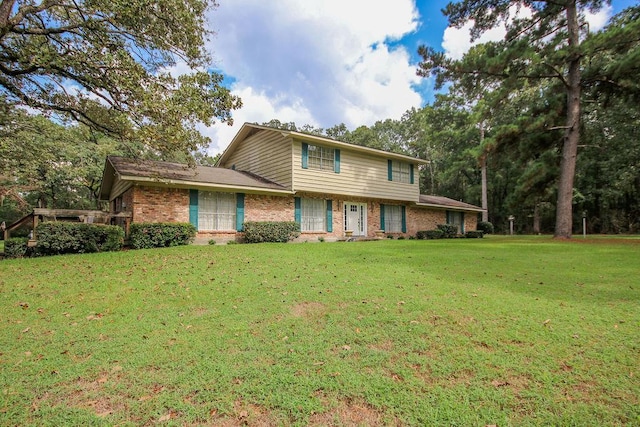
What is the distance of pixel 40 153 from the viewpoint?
17.8m

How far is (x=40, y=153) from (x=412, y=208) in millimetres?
22549

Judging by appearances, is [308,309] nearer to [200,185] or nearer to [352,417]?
[352,417]

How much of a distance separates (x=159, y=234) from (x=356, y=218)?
33.3 feet

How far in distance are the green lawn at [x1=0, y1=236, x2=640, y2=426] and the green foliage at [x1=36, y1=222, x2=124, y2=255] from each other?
345 centimetres

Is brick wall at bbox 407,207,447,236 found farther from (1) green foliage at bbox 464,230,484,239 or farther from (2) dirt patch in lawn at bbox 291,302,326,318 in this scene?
(2) dirt patch in lawn at bbox 291,302,326,318

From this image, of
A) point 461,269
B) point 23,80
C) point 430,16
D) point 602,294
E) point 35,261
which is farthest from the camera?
point 430,16

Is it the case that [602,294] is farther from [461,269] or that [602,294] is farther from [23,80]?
[23,80]

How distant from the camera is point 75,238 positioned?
9.19 meters

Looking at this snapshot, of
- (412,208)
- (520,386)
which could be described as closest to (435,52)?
(412,208)

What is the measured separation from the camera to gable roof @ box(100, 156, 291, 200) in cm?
1080

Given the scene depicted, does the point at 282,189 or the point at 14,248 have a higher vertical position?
the point at 282,189

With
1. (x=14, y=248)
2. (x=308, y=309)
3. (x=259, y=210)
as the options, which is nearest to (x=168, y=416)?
(x=308, y=309)

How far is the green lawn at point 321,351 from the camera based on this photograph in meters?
2.21

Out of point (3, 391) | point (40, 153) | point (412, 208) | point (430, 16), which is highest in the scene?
point (430, 16)
